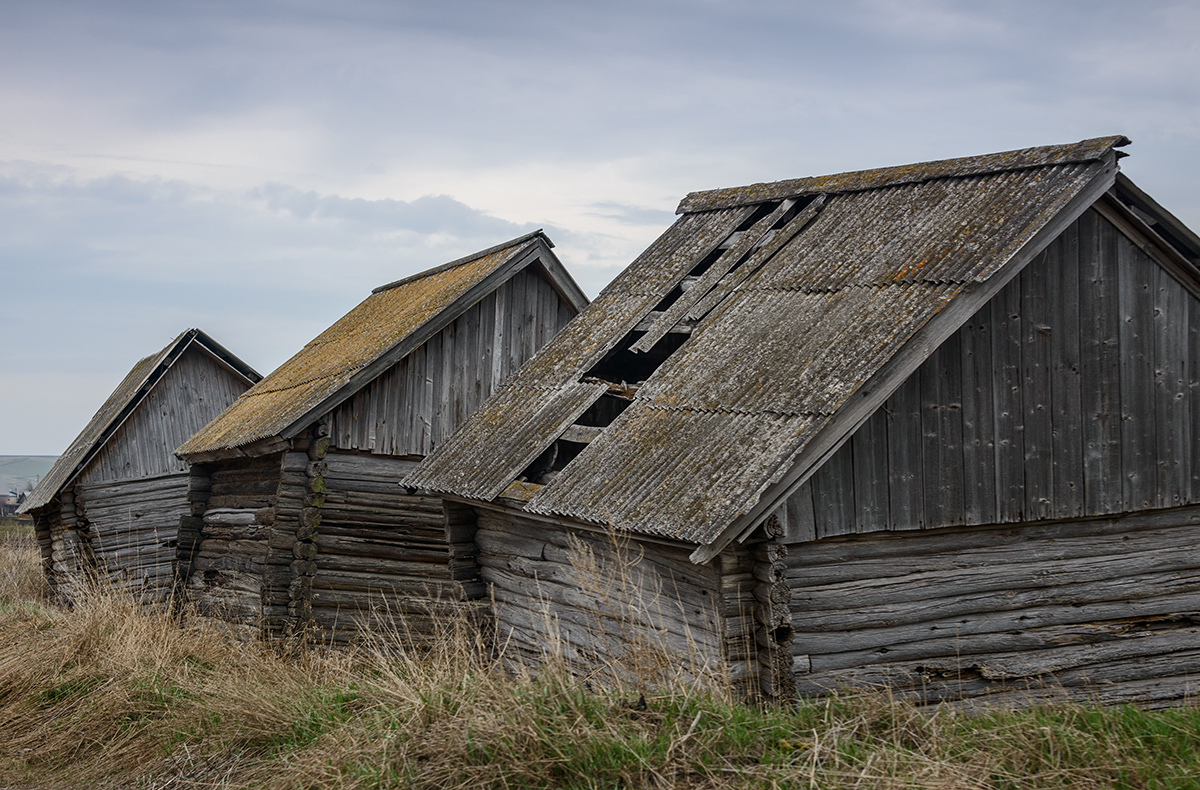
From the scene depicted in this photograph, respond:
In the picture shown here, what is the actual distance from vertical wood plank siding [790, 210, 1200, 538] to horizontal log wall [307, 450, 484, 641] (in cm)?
602

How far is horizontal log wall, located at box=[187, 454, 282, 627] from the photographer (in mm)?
12055

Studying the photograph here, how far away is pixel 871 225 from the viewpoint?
8.49 metres

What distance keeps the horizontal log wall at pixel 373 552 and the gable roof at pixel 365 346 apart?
0.79 meters

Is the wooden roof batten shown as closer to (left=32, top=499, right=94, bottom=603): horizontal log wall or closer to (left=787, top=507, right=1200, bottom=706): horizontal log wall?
(left=787, top=507, right=1200, bottom=706): horizontal log wall

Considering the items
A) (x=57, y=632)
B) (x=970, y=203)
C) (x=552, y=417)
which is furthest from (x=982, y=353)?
(x=57, y=632)

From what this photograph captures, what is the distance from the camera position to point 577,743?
14.8ft

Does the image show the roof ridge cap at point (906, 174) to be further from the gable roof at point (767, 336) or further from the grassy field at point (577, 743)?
the grassy field at point (577, 743)

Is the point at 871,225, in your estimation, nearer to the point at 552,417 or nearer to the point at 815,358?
the point at 815,358

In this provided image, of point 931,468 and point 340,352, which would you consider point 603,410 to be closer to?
point 931,468

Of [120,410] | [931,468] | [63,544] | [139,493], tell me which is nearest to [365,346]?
[120,410]

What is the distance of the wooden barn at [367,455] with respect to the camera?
1129 centimetres

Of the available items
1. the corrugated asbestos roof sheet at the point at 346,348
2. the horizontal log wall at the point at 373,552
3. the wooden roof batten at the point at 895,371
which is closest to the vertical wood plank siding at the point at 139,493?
the corrugated asbestos roof sheet at the point at 346,348

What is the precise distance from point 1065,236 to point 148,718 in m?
7.41

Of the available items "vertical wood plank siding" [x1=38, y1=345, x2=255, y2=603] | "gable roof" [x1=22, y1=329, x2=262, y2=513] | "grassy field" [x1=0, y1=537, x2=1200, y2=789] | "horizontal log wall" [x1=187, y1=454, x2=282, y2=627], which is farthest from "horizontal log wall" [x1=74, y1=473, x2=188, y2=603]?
"grassy field" [x1=0, y1=537, x2=1200, y2=789]
